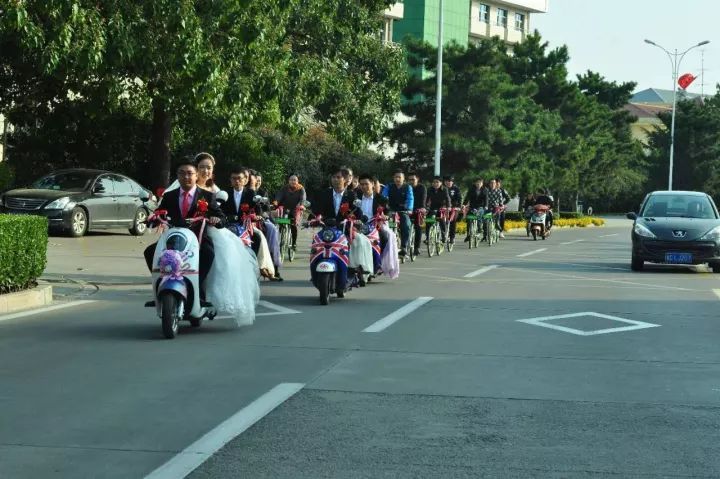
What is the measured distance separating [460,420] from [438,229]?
2046 cm

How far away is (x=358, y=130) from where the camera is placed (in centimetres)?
3416

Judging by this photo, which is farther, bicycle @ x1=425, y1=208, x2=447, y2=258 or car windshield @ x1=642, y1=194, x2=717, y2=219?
bicycle @ x1=425, y1=208, x2=447, y2=258

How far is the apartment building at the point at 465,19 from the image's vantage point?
7925 cm

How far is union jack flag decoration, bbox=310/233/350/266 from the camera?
15.3m

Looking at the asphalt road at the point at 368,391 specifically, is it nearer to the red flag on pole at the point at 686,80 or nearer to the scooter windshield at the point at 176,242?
the scooter windshield at the point at 176,242

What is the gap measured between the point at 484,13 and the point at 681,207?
67.4 metres

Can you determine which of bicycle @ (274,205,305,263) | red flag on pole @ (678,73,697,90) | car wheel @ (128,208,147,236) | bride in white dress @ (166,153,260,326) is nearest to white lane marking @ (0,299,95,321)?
bride in white dress @ (166,153,260,326)

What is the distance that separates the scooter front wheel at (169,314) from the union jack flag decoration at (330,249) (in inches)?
156

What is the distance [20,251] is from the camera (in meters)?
14.2

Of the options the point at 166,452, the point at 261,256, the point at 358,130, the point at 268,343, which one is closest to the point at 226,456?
the point at 166,452

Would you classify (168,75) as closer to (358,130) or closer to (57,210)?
(57,210)

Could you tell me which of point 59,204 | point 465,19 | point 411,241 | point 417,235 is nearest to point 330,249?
point 411,241

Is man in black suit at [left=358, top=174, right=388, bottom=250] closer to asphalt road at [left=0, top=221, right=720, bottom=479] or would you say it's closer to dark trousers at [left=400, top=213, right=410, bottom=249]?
asphalt road at [left=0, top=221, right=720, bottom=479]

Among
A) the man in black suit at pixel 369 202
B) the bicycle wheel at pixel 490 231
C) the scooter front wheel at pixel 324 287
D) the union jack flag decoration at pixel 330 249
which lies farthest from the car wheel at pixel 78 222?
the scooter front wheel at pixel 324 287
